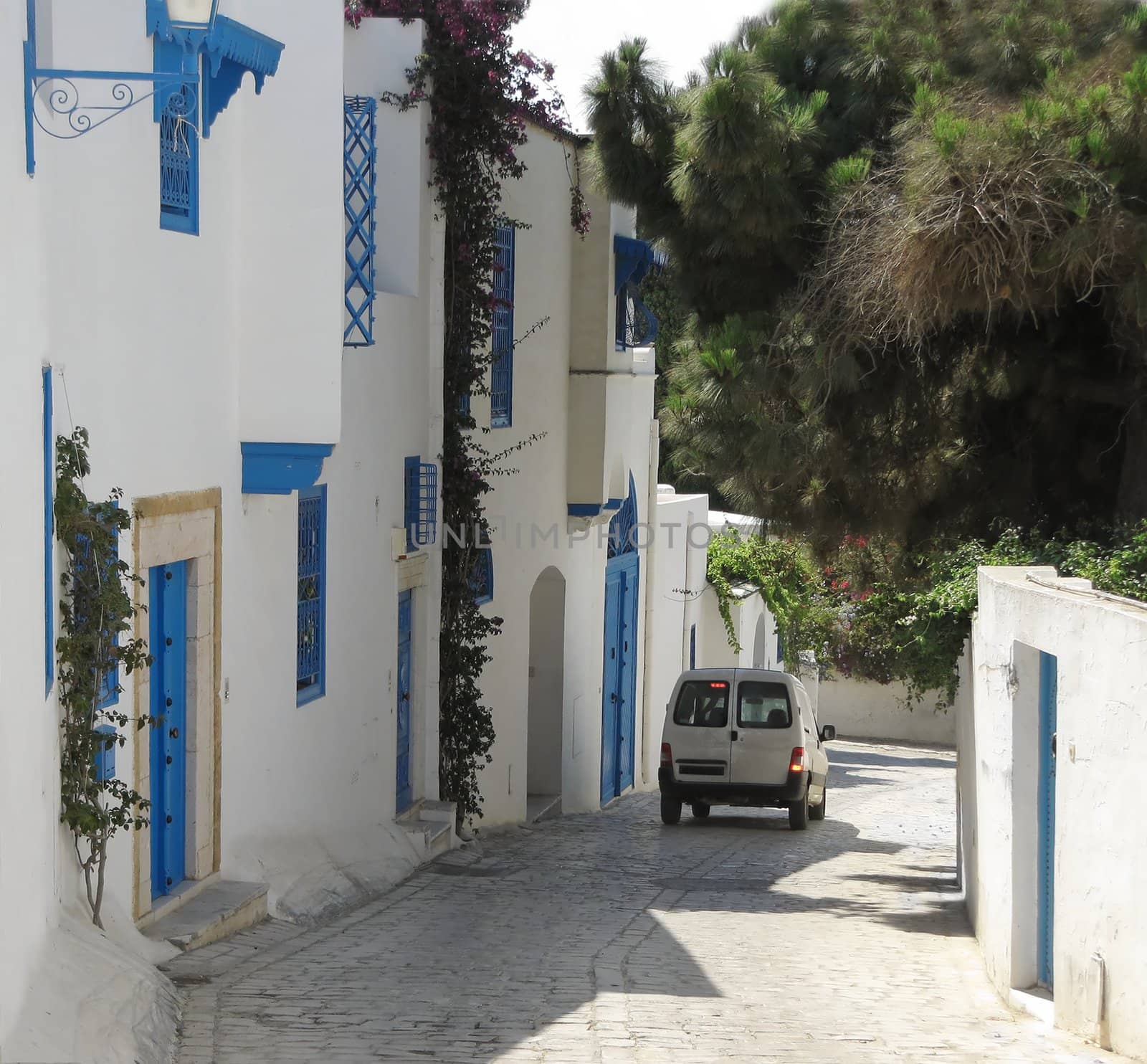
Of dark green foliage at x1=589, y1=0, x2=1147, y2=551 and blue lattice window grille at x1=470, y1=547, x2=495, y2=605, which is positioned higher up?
dark green foliage at x1=589, y1=0, x2=1147, y2=551

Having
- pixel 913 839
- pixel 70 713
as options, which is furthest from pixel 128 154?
pixel 913 839

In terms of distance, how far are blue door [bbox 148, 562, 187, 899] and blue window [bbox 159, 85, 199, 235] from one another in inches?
77.7

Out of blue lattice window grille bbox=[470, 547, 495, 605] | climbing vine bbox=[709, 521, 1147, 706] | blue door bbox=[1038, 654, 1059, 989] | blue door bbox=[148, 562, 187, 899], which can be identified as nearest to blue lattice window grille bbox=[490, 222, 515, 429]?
blue lattice window grille bbox=[470, 547, 495, 605]

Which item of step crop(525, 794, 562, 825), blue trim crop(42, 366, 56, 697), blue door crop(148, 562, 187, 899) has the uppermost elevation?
blue trim crop(42, 366, 56, 697)

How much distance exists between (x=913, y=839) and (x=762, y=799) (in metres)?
2.27

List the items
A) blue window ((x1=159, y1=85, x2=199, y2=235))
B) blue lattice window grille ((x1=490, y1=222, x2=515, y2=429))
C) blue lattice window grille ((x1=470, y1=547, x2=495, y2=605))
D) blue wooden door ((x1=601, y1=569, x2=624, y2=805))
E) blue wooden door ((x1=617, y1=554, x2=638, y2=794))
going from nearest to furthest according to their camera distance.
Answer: blue window ((x1=159, y1=85, x2=199, y2=235)), blue lattice window grille ((x1=470, y1=547, x2=495, y2=605)), blue lattice window grille ((x1=490, y1=222, x2=515, y2=429)), blue wooden door ((x1=601, y1=569, x2=624, y2=805)), blue wooden door ((x1=617, y1=554, x2=638, y2=794))

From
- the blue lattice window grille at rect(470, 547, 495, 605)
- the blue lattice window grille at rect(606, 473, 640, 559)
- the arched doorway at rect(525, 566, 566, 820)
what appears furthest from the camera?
the blue lattice window grille at rect(606, 473, 640, 559)

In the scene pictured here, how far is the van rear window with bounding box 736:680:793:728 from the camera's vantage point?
17.7 m

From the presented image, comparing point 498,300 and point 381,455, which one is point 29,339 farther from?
point 498,300

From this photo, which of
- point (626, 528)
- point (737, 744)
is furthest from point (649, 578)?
point (737, 744)

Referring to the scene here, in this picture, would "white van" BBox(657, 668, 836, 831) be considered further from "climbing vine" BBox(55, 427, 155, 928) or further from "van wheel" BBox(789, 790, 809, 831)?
"climbing vine" BBox(55, 427, 155, 928)

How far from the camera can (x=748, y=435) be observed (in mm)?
13141

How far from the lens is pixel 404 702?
14188mm

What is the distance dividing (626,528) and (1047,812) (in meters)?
14.2
